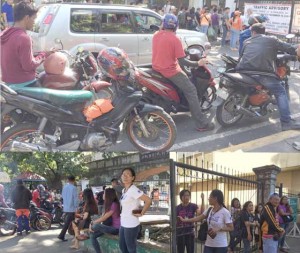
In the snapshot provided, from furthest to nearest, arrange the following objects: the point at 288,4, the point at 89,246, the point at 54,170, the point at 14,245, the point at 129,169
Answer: the point at 89,246 < the point at 14,245 < the point at 54,170 < the point at 129,169 < the point at 288,4

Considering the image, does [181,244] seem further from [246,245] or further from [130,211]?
[246,245]

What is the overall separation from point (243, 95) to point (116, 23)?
3.41 ft

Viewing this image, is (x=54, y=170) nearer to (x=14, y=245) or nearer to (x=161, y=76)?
(x=14, y=245)

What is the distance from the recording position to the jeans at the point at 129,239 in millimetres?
3102

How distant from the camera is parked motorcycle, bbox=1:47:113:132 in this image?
2.36m

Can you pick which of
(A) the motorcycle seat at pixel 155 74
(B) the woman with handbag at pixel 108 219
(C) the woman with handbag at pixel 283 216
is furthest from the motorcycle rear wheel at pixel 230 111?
(C) the woman with handbag at pixel 283 216

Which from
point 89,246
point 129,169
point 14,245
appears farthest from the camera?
point 89,246

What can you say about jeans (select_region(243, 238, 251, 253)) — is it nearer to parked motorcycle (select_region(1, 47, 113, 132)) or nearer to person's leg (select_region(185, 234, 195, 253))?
person's leg (select_region(185, 234, 195, 253))

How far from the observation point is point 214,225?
3279 mm

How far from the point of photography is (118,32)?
242 cm

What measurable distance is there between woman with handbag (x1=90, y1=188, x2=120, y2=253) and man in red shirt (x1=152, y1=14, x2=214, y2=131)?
125cm

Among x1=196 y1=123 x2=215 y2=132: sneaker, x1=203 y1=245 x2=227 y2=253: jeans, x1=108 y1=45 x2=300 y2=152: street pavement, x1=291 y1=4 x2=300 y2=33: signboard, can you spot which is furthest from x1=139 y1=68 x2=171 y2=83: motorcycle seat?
x1=203 y1=245 x2=227 y2=253: jeans

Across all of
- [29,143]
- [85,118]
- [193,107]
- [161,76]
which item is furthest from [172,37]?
[29,143]

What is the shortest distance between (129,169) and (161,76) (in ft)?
2.74
